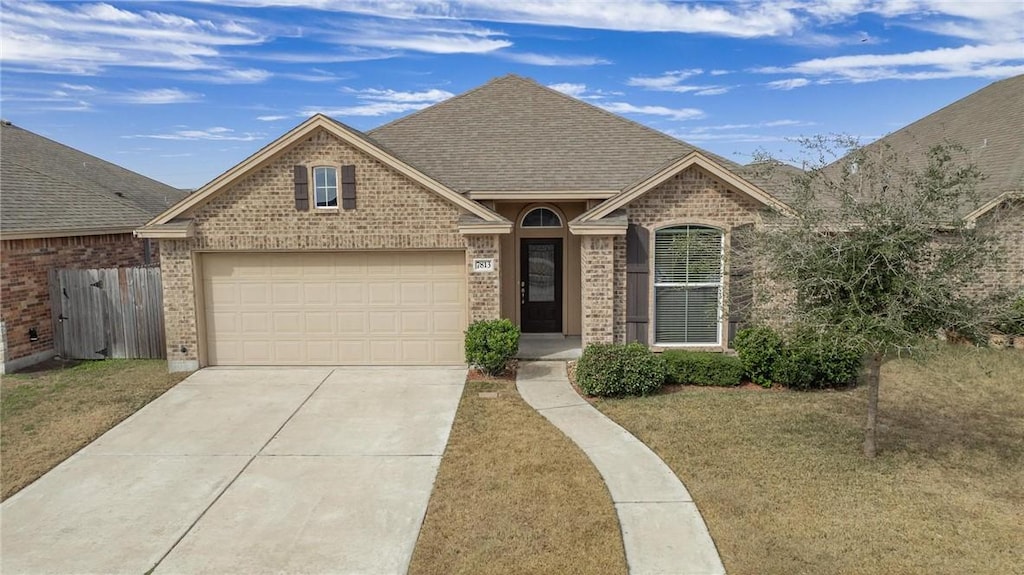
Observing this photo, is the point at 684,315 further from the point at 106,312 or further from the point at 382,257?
the point at 106,312

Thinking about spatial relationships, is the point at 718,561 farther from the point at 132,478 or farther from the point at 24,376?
the point at 24,376

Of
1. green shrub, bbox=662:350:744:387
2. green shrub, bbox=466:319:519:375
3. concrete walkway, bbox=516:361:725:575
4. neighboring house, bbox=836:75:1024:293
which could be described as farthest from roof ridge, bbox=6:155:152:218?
neighboring house, bbox=836:75:1024:293

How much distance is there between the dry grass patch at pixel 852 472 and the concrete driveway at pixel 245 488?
3276 mm

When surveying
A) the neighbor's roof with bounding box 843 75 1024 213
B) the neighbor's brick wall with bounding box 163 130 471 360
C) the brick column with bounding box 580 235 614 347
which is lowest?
the brick column with bounding box 580 235 614 347

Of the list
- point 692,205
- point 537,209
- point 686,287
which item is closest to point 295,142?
point 537,209

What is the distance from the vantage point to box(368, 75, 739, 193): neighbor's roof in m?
14.8

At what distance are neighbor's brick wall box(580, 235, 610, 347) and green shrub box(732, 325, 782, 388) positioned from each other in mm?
2582

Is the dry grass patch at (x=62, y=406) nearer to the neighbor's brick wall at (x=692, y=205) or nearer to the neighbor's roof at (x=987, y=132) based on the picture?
the neighbor's brick wall at (x=692, y=205)

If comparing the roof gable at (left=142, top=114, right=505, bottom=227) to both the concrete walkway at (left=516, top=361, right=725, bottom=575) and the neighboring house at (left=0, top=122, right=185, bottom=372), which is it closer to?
the neighboring house at (left=0, top=122, right=185, bottom=372)

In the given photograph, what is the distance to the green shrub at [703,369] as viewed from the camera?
1155 cm

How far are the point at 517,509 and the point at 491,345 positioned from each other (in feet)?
17.1

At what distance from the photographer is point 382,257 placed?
13070 millimetres

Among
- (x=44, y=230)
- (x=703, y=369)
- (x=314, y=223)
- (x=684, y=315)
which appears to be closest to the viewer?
(x=703, y=369)

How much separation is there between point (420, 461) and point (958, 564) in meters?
5.79
